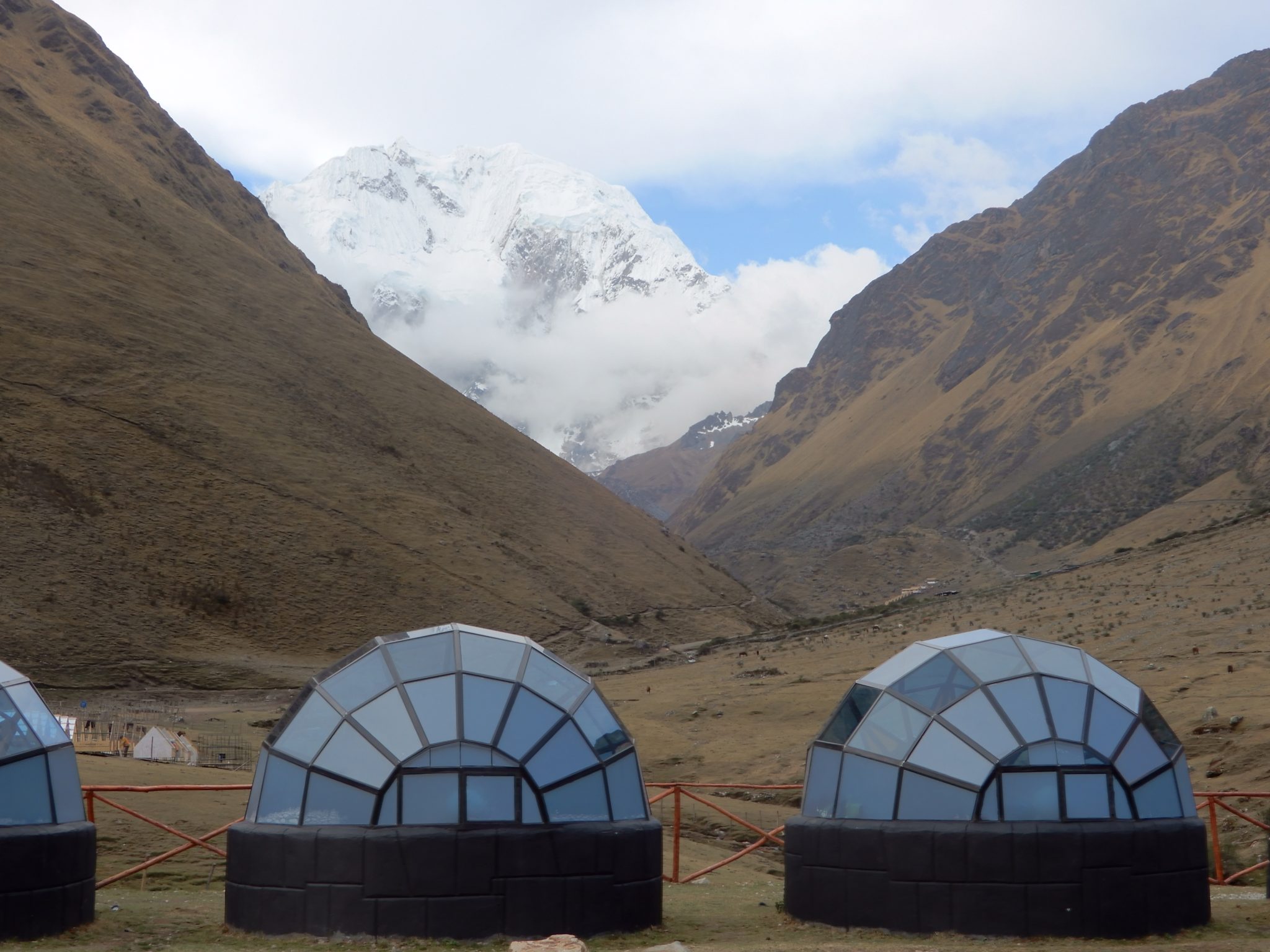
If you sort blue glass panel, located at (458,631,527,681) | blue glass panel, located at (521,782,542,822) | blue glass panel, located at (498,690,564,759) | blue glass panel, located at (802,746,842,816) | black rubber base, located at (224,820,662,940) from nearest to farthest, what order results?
black rubber base, located at (224,820,662,940) < blue glass panel, located at (521,782,542,822) < blue glass panel, located at (498,690,564,759) < blue glass panel, located at (458,631,527,681) < blue glass panel, located at (802,746,842,816)

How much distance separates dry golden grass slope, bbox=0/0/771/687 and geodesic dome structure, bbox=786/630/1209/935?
47.8 m

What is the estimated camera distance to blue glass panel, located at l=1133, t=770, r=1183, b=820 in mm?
12555

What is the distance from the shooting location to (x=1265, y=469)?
9906cm

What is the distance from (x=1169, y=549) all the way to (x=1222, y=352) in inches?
2744

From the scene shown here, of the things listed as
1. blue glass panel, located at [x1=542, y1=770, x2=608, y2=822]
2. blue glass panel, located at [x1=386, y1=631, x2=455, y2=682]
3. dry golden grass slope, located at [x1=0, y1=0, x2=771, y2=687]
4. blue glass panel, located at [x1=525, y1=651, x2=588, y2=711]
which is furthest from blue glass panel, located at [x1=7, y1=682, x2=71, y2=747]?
dry golden grass slope, located at [x1=0, y1=0, x2=771, y2=687]

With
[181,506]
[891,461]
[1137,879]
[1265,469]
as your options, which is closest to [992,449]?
[891,461]

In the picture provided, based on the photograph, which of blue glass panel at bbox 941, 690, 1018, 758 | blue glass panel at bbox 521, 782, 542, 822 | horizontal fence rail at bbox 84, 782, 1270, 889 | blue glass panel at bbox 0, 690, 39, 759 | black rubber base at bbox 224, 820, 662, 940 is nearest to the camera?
black rubber base at bbox 224, 820, 662, 940

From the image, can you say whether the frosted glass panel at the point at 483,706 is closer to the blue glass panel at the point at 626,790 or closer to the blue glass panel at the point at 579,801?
the blue glass panel at the point at 579,801

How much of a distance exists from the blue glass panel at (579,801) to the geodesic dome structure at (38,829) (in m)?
4.71

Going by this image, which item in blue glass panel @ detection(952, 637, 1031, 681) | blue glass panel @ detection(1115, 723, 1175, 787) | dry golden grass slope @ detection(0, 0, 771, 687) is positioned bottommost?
blue glass panel @ detection(1115, 723, 1175, 787)

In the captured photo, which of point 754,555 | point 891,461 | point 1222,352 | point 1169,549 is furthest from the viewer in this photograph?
point 891,461

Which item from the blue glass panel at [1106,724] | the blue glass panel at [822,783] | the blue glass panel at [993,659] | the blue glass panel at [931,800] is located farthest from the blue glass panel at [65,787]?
the blue glass panel at [1106,724]

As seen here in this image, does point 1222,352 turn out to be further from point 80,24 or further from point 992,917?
point 992,917

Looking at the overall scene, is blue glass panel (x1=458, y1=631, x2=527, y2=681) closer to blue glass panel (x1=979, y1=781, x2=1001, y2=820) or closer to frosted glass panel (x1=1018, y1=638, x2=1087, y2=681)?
blue glass panel (x1=979, y1=781, x2=1001, y2=820)
